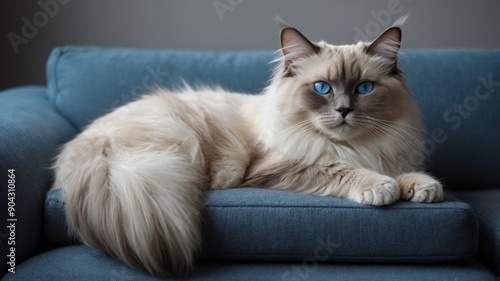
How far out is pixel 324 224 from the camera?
158 cm

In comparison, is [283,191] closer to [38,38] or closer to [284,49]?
[284,49]

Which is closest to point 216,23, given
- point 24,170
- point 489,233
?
point 24,170

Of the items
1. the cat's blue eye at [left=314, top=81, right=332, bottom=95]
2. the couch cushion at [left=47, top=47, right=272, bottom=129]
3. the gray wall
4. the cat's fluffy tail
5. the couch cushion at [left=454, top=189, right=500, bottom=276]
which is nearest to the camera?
the cat's fluffy tail

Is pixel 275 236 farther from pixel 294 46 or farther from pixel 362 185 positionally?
pixel 294 46

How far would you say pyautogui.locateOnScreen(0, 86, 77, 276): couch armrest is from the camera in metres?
1.56

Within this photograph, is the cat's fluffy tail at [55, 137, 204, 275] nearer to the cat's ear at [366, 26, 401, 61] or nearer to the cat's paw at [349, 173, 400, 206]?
the cat's paw at [349, 173, 400, 206]

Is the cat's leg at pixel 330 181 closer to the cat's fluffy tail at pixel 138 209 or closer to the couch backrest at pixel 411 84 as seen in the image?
the cat's fluffy tail at pixel 138 209

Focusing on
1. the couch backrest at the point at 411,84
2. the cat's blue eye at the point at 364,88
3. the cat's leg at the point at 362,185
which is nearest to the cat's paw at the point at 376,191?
the cat's leg at the point at 362,185

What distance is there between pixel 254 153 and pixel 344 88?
17.7 inches

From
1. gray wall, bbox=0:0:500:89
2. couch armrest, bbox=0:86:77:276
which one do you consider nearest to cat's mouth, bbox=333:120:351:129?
couch armrest, bbox=0:86:77:276

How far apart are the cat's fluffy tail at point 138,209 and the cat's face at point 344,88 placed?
0.50m

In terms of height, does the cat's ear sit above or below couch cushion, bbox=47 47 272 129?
above

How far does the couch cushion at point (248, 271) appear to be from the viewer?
5.02 feet

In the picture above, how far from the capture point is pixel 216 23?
10.00 feet
